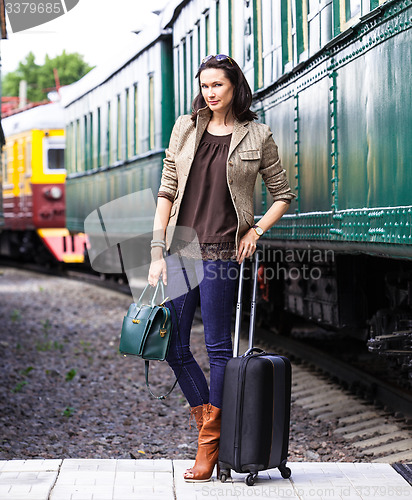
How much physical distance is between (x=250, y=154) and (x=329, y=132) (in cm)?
195

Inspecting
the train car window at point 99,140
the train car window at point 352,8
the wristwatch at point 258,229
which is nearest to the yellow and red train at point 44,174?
the train car window at point 99,140

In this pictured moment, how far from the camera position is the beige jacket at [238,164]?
4371 mm

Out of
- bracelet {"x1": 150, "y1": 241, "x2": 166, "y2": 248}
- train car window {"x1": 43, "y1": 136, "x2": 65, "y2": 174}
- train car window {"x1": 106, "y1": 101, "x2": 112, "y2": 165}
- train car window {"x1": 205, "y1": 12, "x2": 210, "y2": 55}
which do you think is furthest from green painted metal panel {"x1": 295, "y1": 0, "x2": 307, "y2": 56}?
train car window {"x1": 43, "y1": 136, "x2": 65, "y2": 174}

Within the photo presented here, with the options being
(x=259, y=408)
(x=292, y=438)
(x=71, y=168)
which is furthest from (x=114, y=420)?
(x=71, y=168)

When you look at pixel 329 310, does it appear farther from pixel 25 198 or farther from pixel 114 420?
pixel 25 198

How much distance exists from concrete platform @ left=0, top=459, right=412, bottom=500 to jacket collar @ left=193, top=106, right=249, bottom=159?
1.41m

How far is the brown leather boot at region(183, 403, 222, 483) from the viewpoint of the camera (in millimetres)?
4367

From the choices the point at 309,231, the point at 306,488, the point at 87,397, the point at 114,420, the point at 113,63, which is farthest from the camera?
the point at 113,63

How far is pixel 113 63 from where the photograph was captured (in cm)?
→ 1530

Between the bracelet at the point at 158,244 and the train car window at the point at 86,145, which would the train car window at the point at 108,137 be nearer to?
the train car window at the point at 86,145

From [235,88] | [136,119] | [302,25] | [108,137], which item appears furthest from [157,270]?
[108,137]

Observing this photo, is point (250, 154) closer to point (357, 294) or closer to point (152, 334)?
point (152, 334)

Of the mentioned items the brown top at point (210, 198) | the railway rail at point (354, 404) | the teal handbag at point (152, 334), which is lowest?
the railway rail at point (354, 404)

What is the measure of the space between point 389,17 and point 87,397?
14.9 feet
